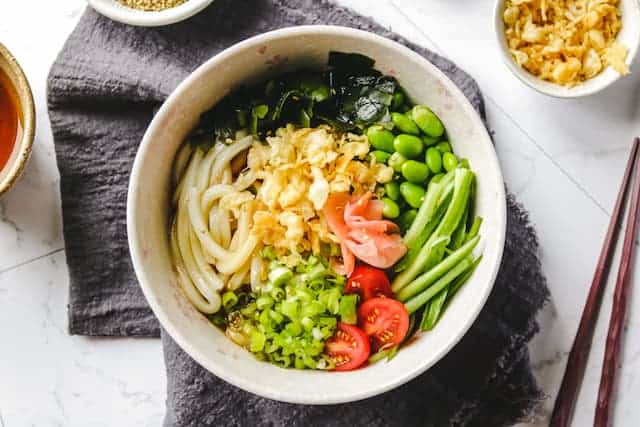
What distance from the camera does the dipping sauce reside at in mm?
2035

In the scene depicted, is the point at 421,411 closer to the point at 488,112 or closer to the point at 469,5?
the point at 488,112

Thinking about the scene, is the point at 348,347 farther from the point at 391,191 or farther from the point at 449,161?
the point at 449,161

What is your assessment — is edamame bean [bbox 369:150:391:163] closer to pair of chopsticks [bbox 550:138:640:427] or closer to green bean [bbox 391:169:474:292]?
green bean [bbox 391:169:474:292]

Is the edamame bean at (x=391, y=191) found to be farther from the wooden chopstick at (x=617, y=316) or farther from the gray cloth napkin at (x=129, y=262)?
the wooden chopstick at (x=617, y=316)

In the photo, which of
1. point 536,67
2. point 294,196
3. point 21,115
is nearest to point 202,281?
point 294,196

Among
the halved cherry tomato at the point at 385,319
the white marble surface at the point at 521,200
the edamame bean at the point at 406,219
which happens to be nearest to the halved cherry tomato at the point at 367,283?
the halved cherry tomato at the point at 385,319

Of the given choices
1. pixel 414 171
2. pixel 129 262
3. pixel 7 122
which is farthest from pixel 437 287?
pixel 7 122

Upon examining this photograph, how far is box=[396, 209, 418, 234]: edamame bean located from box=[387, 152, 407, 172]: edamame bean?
0.10 metres

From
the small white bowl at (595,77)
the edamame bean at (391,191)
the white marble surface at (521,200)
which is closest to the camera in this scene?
the edamame bean at (391,191)

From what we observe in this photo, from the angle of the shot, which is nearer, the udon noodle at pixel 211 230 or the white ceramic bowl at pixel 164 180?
the white ceramic bowl at pixel 164 180

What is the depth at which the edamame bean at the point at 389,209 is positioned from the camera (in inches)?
75.2

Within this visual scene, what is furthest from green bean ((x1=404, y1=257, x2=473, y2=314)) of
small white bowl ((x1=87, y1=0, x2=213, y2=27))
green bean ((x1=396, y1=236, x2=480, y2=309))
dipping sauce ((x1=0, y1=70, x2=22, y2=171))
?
dipping sauce ((x1=0, y1=70, x2=22, y2=171))

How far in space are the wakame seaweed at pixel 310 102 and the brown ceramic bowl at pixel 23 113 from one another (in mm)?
374

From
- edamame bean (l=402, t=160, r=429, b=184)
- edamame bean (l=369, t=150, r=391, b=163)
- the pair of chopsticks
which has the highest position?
edamame bean (l=369, t=150, r=391, b=163)
